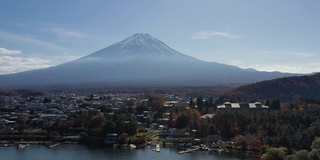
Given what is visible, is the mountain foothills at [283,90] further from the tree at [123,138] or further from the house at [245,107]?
the tree at [123,138]

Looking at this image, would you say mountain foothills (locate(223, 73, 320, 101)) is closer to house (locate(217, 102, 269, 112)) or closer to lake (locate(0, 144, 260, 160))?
house (locate(217, 102, 269, 112))

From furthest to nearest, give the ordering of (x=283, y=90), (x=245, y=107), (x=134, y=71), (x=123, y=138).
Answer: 1. (x=134, y=71)
2. (x=283, y=90)
3. (x=245, y=107)
4. (x=123, y=138)

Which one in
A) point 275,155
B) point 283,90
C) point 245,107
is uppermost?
point 283,90

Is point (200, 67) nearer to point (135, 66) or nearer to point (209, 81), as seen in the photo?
point (135, 66)

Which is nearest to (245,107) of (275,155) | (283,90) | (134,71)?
(283,90)

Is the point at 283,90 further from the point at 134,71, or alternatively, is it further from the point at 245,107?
the point at 134,71

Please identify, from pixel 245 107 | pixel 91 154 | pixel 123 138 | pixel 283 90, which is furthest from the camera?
pixel 283 90
